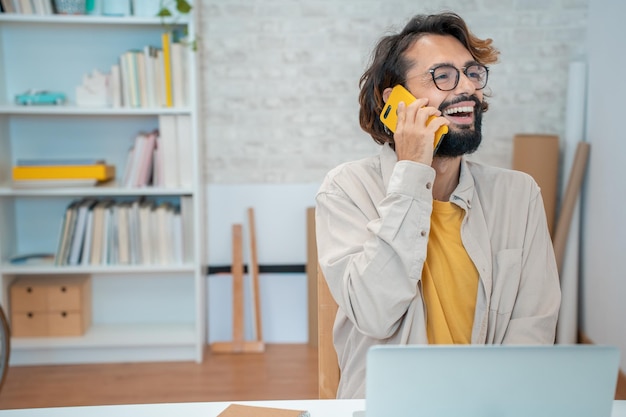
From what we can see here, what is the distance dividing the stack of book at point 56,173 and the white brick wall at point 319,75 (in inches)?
24.3

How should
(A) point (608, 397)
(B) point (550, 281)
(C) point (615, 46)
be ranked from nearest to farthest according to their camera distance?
(A) point (608, 397) → (B) point (550, 281) → (C) point (615, 46)

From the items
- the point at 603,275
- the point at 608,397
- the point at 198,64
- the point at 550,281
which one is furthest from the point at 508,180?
the point at 198,64

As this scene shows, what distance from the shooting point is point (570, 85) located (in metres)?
3.64

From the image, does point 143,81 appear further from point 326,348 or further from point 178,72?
point 326,348

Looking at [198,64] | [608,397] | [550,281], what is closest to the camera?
[608,397]

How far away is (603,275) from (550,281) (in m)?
2.02

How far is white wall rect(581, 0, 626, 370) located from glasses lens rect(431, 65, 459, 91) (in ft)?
6.27

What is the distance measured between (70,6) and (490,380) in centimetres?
309

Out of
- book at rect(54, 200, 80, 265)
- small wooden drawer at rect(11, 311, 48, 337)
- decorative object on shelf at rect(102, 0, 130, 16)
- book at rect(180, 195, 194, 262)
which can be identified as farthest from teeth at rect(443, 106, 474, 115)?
small wooden drawer at rect(11, 311, 48, 337)

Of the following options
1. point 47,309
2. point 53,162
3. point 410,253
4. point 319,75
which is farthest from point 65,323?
point 410,253

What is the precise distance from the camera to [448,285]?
1.61m

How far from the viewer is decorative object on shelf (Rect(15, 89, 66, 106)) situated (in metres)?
3.47

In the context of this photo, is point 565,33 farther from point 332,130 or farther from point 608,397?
point 608,397

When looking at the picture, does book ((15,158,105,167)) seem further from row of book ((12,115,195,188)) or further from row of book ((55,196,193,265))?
row of book ((55,196,193,265))
